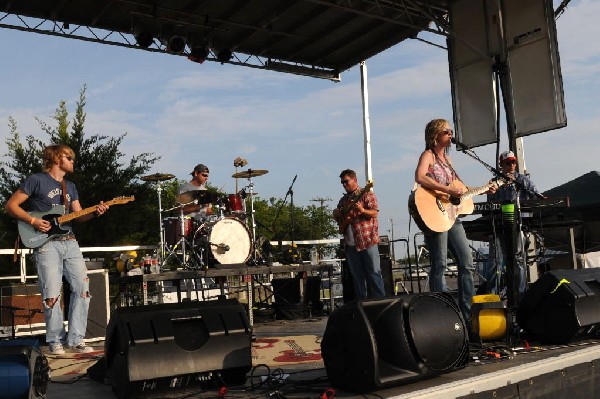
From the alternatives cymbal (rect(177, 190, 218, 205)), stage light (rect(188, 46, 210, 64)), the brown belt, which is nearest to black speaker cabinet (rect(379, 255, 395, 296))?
cymbal (rect(177, 190, 218, 205))

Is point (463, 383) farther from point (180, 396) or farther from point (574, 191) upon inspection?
point (574, 191)

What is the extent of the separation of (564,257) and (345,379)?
7.36 m

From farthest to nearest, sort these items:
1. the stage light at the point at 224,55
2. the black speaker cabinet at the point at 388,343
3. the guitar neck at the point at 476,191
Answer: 1. the stage light at the point at 224,55
2. the guitar neck at the point at 476,191
3. the black speaker cabinet at the point at 388,343

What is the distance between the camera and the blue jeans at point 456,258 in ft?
15.6

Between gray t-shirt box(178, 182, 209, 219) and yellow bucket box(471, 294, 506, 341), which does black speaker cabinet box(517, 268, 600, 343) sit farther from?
gray t-shirt box(178, 182, 209, 219)

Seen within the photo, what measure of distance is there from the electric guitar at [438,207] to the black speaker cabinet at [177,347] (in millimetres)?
1807

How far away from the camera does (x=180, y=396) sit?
3.13 meters

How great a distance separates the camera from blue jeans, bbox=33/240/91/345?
5.19m

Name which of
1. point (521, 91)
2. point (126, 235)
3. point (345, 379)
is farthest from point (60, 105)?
point (345, 379)

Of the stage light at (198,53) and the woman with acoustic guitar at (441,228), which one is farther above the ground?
the stage light at (198,53)

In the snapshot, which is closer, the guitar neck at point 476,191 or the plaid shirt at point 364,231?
the guitar neck at point 476,191

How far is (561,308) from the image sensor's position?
13.3 ft

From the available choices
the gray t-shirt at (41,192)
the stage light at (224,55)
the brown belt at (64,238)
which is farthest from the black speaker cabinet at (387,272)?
the stage light at (224,55)

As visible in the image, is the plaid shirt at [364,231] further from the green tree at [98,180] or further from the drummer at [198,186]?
the green tree at [98,180]
